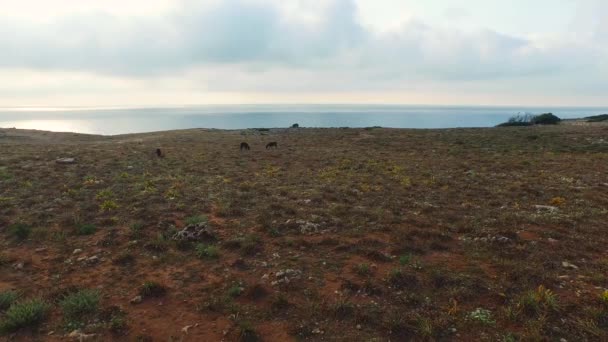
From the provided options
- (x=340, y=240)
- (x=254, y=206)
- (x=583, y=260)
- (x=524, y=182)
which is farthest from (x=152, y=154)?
(x=583, y=260)

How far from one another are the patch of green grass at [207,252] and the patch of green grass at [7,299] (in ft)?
13.8

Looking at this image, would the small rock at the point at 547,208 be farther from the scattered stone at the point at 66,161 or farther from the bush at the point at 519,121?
the bush at the point at 519,121

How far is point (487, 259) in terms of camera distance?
9781 mm

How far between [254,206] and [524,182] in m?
14.2

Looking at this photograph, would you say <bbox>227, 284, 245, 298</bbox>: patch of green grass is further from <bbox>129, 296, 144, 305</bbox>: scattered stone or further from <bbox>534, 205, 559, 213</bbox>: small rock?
<bbox>534, 205, 559, 213</bbox>: small rock

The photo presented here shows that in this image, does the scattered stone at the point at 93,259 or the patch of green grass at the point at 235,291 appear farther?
the scattered stone at the point at 93,259


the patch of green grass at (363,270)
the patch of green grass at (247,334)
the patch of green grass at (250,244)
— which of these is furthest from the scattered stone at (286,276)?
the patch of green grass at (247,334)

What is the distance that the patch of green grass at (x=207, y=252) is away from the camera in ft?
34.3

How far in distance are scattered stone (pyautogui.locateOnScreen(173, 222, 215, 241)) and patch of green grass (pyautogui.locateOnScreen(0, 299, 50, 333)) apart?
4.34 metres

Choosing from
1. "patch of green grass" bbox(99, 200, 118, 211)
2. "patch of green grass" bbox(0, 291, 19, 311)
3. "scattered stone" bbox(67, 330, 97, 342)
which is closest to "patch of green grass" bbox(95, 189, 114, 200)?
"patch of green grass" bbox(99, 200, 118, 211)

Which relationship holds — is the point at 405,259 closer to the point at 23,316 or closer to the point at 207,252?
the point at 207,252

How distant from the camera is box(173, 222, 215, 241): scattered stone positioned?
11.6m

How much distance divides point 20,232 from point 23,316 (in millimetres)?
6159

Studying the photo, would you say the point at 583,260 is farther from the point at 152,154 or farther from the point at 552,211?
the point at 152,154
